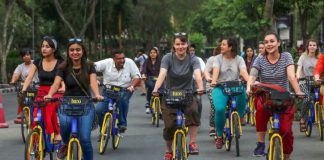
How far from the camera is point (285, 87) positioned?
28.1 ft

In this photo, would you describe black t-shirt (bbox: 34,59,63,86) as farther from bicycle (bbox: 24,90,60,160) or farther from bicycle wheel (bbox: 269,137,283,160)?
bicycle wheel (bbox: 269,137,283,160)

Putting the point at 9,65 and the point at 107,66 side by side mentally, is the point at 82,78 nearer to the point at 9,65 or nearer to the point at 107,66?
the point at 107,66

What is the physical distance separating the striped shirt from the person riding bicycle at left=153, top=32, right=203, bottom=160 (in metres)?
0.87

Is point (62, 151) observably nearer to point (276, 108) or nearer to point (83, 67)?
point (83, 67)

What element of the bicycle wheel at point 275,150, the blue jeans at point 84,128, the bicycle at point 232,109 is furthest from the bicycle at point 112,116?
the bicycle wheel at point 275,150

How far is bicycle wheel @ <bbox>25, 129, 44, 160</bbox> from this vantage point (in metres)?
8.62

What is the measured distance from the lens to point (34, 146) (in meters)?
8.82

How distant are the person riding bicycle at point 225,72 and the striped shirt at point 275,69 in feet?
8.38

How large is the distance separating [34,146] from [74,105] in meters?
1.13

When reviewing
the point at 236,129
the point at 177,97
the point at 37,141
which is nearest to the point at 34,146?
the point at 37,141

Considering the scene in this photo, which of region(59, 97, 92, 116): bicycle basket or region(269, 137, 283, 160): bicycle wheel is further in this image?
region(59, 97, 92, 116): bicycle basket

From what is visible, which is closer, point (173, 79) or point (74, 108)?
point (74, 108)

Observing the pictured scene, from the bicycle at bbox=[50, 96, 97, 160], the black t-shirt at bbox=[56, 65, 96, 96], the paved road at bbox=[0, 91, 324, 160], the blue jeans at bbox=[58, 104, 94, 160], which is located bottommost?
the paved road at bbox=[0, 91, 324, 160]

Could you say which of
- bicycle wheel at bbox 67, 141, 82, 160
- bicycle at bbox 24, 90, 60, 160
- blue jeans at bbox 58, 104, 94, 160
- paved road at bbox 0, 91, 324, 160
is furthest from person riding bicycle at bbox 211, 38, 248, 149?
bicycle wheel at bbox 67, 141, 82, 160
